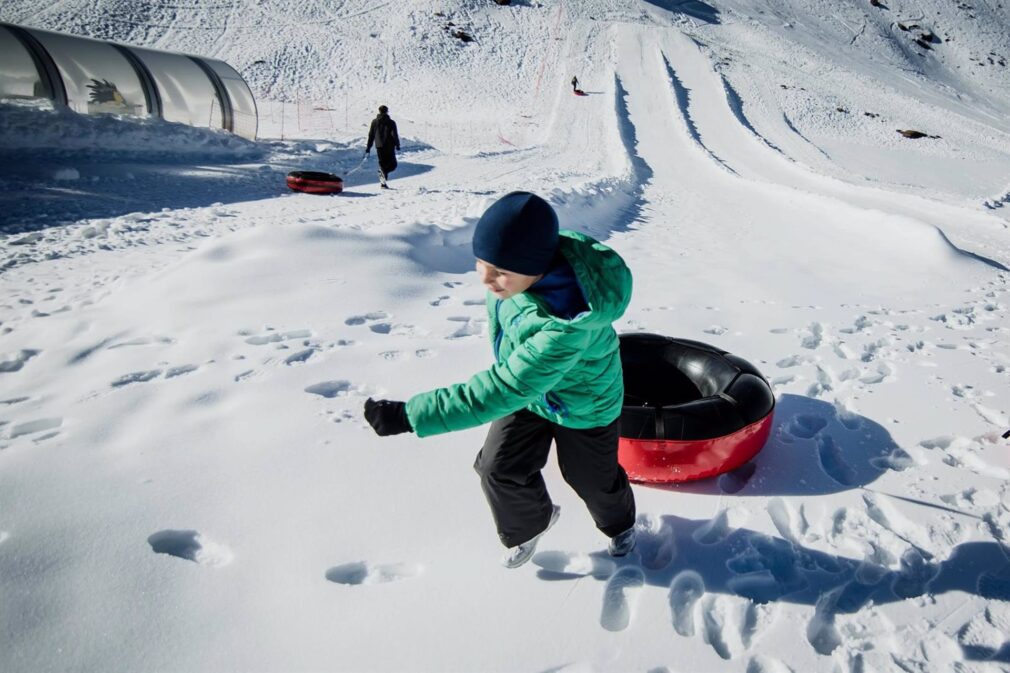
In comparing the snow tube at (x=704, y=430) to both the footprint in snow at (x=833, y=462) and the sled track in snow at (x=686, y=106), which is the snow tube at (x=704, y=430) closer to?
the footprint in snow at (x=833, y=462)

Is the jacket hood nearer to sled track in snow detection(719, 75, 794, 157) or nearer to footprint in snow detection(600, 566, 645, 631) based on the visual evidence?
footprint in snow detection(600, 566, 645, 631)

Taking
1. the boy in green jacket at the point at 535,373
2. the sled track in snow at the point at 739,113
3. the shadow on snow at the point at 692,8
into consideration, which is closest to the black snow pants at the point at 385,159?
the boy in green jacket at the point at 535,373

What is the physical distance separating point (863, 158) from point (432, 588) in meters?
22.5

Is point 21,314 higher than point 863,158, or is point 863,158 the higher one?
point 863,158

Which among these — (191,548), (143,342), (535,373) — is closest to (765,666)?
(535,373)

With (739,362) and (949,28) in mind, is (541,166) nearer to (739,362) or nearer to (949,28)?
(739,362)

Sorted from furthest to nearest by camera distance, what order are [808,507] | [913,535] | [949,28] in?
[949,28]
[808,507]
[913,535]

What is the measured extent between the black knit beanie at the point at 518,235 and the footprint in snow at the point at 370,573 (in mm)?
1197

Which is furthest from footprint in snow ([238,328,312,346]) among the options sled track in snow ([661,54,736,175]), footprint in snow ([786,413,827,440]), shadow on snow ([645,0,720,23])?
shadow on snow ([645,0,720,23])

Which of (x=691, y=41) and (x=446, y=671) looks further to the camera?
(x=691, y=41)

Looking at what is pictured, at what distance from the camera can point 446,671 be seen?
68.6 inches

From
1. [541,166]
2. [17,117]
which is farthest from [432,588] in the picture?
[541,166]

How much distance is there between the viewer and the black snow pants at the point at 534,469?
76.7 inches

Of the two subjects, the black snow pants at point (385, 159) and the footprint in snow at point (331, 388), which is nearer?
the footprint in snow at point (331, 388)
